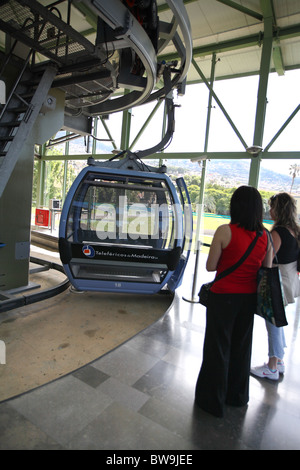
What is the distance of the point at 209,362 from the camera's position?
178 cm

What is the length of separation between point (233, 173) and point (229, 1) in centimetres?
387

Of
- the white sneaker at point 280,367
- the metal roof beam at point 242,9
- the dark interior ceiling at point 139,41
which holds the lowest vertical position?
the white sneaker at point 280,367

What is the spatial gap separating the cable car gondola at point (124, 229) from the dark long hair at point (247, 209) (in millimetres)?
1971

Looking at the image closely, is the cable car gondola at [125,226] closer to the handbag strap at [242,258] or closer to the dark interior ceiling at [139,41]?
the dark interior ceiling at [139,41]

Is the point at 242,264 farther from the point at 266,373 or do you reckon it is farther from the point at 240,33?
the point at 240,33

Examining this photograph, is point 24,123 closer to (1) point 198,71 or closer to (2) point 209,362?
(2) point 209,362

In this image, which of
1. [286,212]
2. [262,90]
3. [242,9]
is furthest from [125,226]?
[242,9]

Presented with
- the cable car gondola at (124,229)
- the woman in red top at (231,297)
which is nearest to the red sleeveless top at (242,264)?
the woman in red top at (231,297)

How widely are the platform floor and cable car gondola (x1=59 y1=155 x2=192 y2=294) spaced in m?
1.47

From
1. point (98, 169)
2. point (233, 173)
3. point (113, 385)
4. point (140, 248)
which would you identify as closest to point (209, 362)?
point (113, 385)

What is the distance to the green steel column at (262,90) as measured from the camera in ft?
20.8

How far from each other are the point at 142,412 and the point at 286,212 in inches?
71.3

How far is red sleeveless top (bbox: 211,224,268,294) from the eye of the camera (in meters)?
1.72
